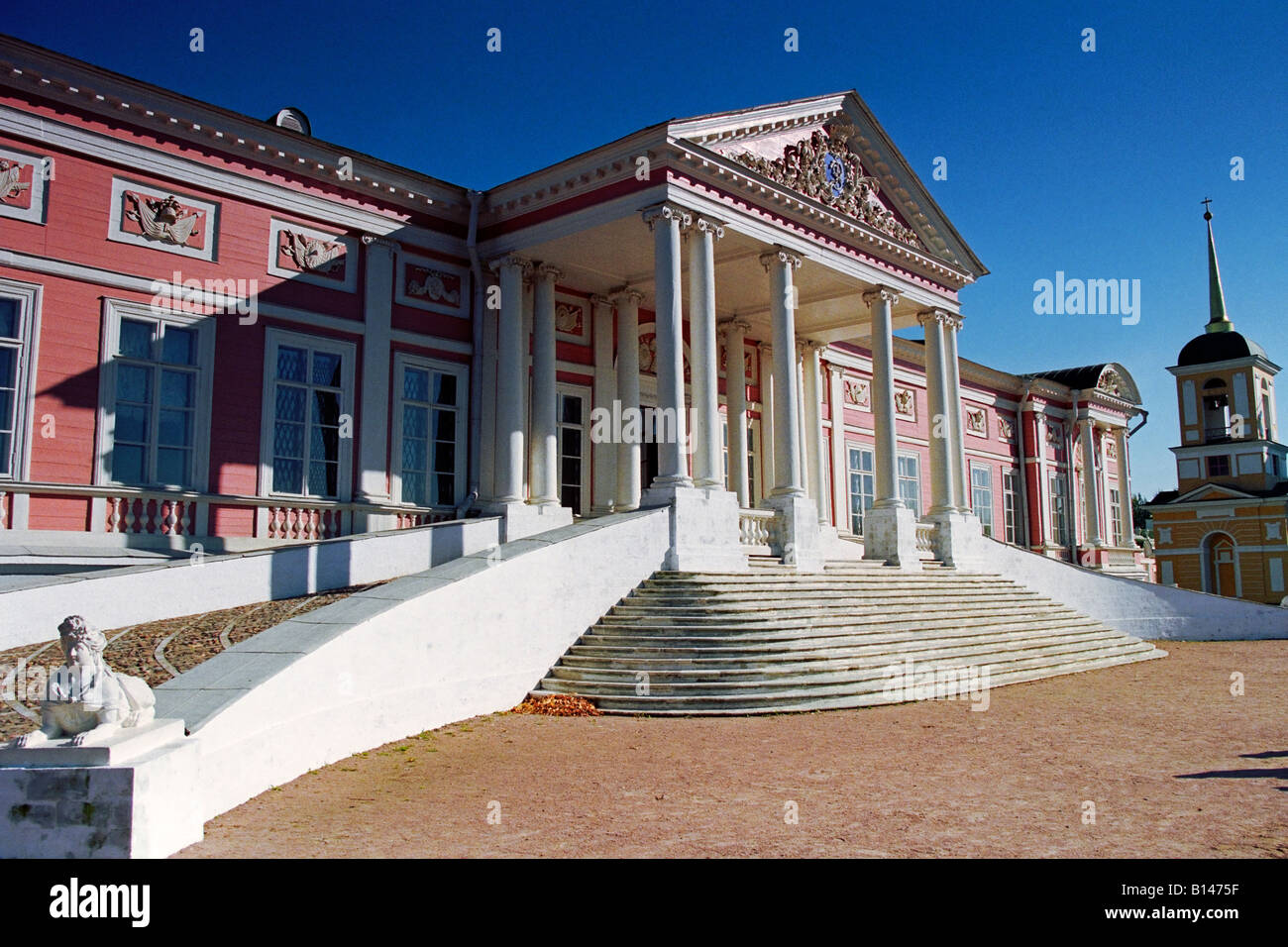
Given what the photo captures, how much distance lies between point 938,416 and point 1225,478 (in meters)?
25.3

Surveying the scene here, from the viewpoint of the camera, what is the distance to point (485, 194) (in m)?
14.7

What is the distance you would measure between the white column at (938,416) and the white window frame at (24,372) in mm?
13508

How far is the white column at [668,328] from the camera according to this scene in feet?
A: 41.5

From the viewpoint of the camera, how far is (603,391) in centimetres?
1638

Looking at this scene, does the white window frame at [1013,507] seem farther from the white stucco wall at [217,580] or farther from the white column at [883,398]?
the white stucco wall at [217,580]

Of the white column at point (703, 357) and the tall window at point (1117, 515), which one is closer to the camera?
the white column at point (703, 357)

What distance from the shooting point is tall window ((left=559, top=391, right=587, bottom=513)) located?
52.7 ft

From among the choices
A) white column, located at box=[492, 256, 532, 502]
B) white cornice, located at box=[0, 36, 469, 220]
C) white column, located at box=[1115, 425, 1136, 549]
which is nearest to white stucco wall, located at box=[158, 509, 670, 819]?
white column, located at box=[492, 256, 532, 502]

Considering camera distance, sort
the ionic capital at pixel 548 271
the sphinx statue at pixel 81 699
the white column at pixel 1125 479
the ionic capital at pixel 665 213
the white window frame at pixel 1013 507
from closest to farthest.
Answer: the sphinx statue at pixel 81 699 → the ionic capital at pixel 665 213 → the ionic capital at pixel 548 271 → the white window frame at pixel 1013 507 → the white column at pixel 1125 479

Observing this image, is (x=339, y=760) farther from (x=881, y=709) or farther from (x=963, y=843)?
(x=881, y=709)

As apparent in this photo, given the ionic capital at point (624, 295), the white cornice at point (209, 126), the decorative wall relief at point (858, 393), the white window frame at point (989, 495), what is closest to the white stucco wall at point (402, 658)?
the ionic capital at point (624, 295)

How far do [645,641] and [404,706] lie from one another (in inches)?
121

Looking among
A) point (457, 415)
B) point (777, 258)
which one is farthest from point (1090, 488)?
point (457, 415)
